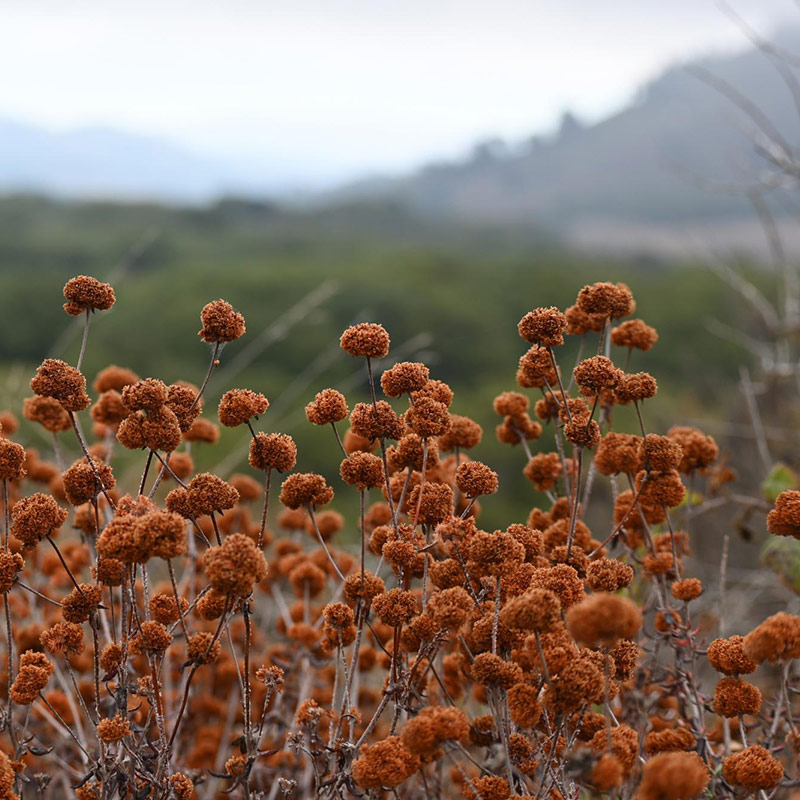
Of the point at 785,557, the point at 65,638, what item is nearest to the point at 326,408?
the point at 65,638

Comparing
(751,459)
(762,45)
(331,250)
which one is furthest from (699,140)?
(762,45)

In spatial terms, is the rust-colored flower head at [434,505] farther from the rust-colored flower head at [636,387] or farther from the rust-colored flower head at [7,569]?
the rust-colored flower head at [7,569]

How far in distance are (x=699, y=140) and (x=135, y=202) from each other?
17771 mm

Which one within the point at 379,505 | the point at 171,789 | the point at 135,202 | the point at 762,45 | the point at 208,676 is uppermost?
the point at 135,202

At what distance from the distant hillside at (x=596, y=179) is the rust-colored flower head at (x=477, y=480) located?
22.2 m

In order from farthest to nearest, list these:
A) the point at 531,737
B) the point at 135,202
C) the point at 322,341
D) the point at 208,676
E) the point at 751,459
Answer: the point at 135,202 → the point at 322,341 → the point at 751,459 → the point at 208,676 → the point at 531,737

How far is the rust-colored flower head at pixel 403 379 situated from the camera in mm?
1646

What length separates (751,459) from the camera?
9.60m

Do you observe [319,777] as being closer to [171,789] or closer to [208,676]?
[171,789]

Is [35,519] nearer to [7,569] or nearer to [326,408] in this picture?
[7,569]

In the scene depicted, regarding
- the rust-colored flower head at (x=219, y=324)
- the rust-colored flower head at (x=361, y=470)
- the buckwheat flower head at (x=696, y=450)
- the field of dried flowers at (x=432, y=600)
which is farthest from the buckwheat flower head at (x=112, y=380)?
the buckwheat flower head at (x=696, y=450)

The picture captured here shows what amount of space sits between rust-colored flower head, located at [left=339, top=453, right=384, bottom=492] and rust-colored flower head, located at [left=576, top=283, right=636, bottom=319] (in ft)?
1.92

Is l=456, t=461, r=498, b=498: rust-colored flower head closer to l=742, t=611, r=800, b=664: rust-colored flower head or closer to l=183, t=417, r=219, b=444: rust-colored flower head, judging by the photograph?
l=742, t=611, r=800, b=664: rust-colored flower head

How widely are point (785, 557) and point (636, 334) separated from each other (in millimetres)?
1054
